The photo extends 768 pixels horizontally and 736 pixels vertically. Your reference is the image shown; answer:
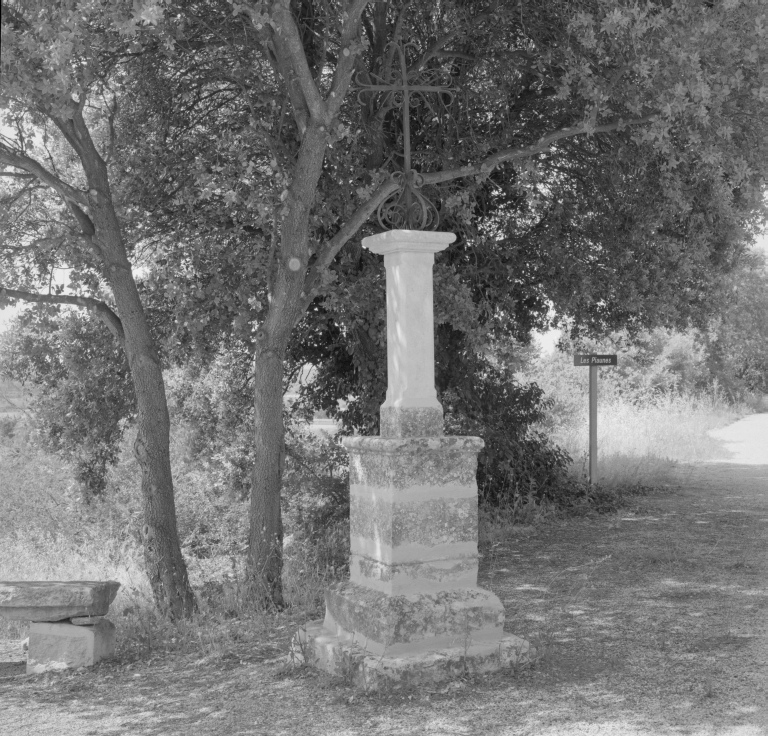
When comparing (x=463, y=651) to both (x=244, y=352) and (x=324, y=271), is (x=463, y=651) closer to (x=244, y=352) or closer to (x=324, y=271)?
(x=324, y=271)

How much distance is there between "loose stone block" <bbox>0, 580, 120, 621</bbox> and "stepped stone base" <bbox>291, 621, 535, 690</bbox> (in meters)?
1.70

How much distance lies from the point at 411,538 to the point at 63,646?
9.52 feet

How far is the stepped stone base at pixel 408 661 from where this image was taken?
16.9 ft

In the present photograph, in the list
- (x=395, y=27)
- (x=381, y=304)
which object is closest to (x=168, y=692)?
(x=381, y=304)

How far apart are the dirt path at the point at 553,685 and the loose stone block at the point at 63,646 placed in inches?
5.0

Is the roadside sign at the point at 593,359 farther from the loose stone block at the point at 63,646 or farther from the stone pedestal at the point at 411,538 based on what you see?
the loose stone block at the point at 63,646

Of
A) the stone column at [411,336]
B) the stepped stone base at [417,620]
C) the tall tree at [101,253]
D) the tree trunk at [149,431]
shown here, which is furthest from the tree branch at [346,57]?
the stepped stone base at [417,620]

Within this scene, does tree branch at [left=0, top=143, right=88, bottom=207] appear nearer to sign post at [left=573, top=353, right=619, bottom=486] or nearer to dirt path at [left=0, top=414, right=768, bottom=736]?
dirt path at [left=0, top=414, right=768, bottom=736]

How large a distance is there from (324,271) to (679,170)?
457 cm

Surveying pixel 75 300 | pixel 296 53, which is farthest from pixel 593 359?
pixel 75 300

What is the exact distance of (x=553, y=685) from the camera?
5.20 m

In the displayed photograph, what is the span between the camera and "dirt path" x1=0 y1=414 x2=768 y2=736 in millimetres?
4656

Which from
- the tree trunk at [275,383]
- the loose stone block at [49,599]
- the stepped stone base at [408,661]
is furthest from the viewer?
the tree trunk at [275,383]

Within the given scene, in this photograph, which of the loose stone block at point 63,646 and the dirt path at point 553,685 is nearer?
the dirt path at point 553,685
